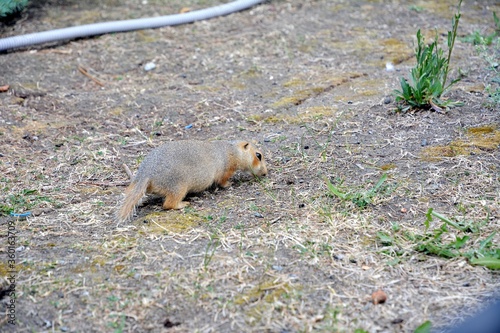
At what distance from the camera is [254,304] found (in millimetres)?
3402

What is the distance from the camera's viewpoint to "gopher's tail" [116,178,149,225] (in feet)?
14.0

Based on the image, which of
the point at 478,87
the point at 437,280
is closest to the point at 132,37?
the point at 478,87

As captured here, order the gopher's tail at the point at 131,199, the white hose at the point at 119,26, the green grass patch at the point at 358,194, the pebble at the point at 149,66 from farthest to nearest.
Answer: the white hose at the point at 119,26
the pebble at the point at 149,66
the green grass patch at the point at 358,194
the gopher's tail at the point at 131,199

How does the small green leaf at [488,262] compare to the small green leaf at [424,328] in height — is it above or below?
below

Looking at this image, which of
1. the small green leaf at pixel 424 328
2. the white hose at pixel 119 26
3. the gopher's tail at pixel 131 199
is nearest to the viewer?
the small green leaf at pixel 424 328

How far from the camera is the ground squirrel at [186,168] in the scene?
447cm

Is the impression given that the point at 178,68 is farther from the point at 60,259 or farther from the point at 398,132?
the point at 60,259

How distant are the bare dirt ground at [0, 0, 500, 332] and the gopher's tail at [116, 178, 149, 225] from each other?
0.34 ft

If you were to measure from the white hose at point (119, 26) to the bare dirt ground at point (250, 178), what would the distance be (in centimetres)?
11

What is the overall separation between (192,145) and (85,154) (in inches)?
45.0

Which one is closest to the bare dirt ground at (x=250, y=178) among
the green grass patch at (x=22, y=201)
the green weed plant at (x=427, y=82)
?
the green grass patch at (x=22, y=201)

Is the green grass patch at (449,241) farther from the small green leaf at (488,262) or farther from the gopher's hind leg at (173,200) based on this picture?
the gopher's hind leg at (173,200)

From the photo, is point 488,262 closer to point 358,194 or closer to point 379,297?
point 379,297

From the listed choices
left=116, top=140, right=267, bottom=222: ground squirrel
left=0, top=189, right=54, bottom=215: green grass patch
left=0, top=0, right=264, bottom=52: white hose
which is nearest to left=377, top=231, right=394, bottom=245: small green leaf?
left=116, top=140, right=267, bottom=222: ground squirrel
